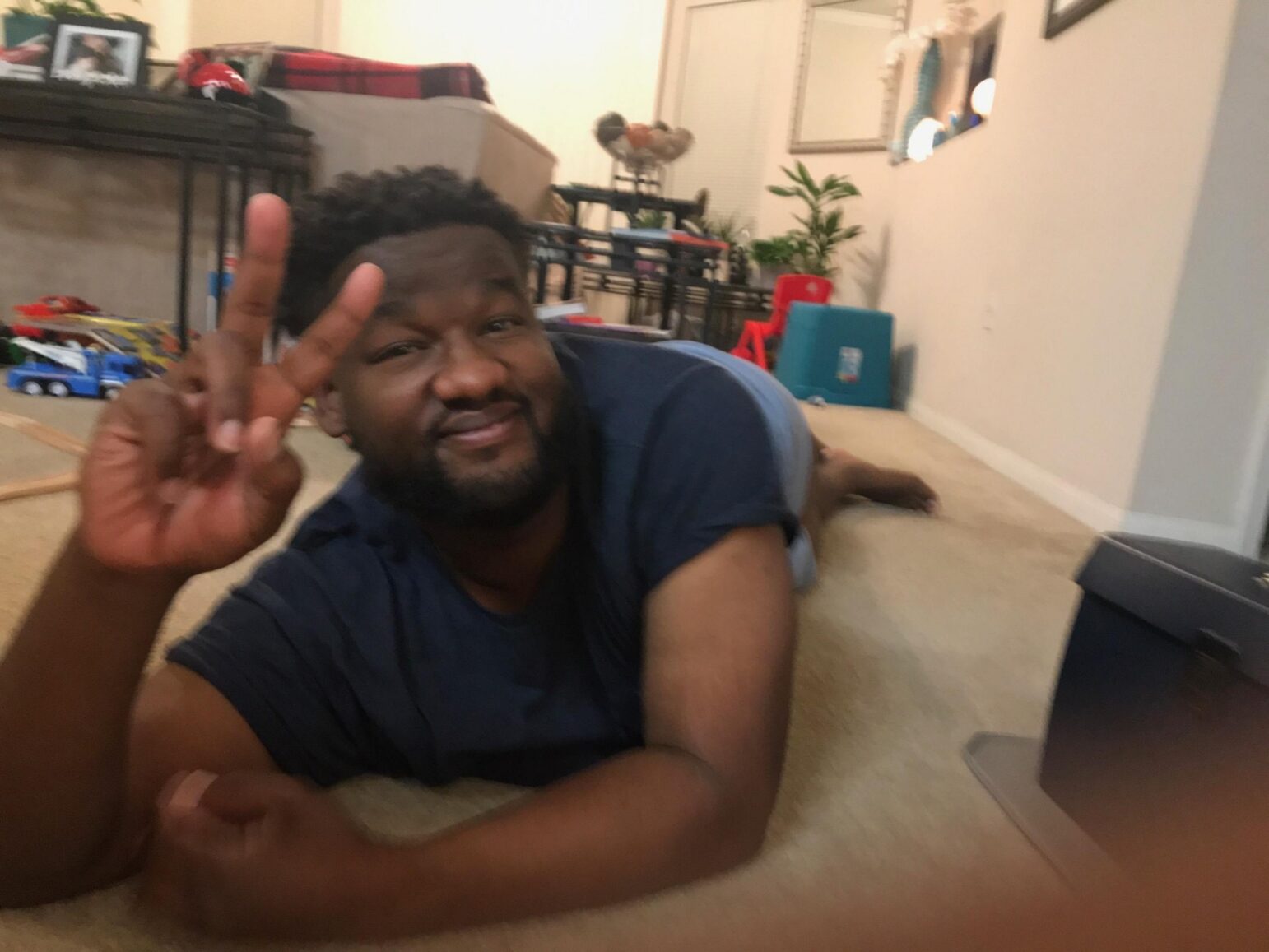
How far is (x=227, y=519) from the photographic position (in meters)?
0.51

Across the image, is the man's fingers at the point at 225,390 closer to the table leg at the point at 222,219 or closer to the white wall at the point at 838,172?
the table leg at the point at 222,219

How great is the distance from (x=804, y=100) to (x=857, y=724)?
381 centimetres

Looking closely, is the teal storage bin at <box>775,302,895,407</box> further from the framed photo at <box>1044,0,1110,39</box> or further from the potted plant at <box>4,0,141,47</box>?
the potted plant at <box>4,0,141,47</box>

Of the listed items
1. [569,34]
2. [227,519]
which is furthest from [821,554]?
[569,34]

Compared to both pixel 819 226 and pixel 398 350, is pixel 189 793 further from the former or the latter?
pixel 819 226

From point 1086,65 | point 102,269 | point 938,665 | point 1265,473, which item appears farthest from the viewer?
point 102,269

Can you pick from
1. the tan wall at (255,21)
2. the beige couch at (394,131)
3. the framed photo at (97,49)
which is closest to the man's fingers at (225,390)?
the beige couch at (394,131)

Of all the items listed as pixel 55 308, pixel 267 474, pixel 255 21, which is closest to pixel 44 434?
pixel 55 308

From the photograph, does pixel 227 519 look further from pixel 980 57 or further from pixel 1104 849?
pixel 980 57

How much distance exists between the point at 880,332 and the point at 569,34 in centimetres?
264

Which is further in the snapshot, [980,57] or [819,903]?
[980,57]

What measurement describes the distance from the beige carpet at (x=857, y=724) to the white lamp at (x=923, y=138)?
6.51 feet

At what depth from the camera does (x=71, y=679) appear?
509 mm

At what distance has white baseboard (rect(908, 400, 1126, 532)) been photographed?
1.86 m
